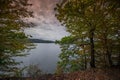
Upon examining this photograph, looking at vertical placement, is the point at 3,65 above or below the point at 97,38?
below

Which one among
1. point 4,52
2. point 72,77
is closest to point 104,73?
point 72,77

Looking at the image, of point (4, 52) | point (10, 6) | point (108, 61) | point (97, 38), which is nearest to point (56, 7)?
point (10, 6)

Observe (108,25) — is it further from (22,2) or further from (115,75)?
(22,2)

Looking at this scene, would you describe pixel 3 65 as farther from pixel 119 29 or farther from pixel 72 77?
pixel 119 29

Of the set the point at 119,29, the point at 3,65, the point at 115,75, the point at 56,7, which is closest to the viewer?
the point at 115,75

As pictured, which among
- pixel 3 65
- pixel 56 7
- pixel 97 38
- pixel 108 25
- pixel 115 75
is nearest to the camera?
pixel 115 75

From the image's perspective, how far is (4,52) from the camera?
2038 cm

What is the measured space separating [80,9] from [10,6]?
4813 mm

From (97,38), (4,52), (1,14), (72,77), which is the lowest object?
(72,77)

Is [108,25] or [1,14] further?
[108,25]

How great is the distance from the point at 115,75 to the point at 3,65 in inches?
493

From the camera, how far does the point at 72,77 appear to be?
509 inches

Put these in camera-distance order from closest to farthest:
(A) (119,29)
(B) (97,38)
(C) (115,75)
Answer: (C) (115,75) → (A) (119,29) → (B) (97,38)

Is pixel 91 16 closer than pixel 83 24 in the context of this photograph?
Yes
